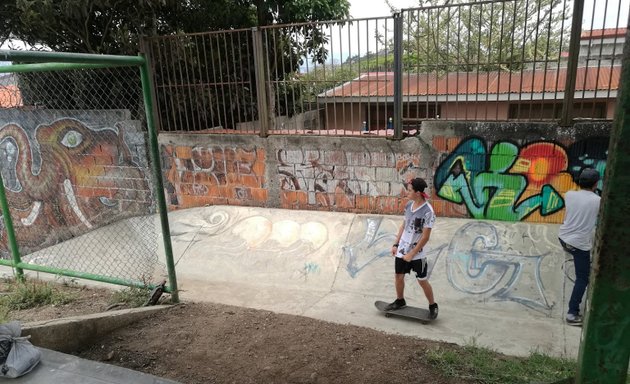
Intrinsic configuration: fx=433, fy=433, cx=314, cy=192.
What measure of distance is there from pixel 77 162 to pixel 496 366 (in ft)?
24.8

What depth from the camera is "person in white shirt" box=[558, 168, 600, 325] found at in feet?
14.5

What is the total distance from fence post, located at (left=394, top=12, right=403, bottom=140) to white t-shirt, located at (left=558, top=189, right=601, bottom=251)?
2.40m

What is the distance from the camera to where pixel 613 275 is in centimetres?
159

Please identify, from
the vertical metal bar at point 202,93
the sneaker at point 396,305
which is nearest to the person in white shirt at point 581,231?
the sneaker at point 396,305

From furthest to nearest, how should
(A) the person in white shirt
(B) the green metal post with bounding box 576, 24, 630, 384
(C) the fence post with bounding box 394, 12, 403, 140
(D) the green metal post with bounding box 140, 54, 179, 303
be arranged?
1. (C) the fence post with bounding box 394, 12, 403, 140
2. (A) the person in white shirt
3. (D) the green metal post with bounding box 140, 54, 179, 303
4. (B) the green metal post with bounding box 576, 24, 630, 384

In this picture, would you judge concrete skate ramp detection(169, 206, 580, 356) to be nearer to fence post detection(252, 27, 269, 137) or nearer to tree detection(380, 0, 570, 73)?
fence post detection(252, 27, 269, 137)

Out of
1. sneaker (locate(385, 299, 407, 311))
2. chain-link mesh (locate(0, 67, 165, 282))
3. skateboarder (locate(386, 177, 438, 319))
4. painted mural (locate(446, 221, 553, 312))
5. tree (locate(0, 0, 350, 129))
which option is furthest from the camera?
chain-link mesh (locate(0, 67, 165, 282))

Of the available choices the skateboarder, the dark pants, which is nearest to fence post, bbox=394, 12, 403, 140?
the skateboarder

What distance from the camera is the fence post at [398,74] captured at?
5879 millimetres

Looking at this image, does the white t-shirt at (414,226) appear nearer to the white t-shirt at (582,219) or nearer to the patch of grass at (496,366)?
the patch of grass at (496,366)

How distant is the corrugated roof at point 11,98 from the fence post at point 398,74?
6805mm

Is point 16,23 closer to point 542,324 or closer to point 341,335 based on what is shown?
point 341,335

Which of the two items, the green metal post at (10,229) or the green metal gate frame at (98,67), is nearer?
the green metal gate frame at (98,67)

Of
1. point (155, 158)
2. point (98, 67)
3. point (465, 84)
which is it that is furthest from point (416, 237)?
point (465, 84)
